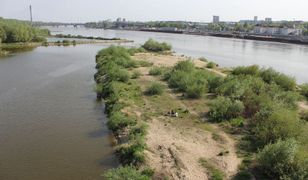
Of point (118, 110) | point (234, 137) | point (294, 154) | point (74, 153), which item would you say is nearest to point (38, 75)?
point (118, 110)

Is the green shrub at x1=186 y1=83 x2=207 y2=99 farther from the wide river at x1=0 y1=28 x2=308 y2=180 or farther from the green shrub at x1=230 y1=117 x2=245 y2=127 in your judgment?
the wide river at x1=0 y1=28 x2=308 y2=180

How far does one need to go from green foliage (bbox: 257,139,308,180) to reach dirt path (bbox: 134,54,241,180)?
1417 millimetres

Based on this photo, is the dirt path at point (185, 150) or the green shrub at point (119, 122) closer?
the dirt path at point (185, 150)

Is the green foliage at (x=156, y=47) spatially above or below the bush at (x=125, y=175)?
above

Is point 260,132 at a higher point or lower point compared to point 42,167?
higher

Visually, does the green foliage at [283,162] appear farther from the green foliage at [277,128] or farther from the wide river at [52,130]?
the wide river at [52,130]

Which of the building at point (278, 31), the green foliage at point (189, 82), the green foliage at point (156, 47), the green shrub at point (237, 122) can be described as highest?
the building at point (278, 31)

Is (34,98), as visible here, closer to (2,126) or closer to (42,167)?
(2,126)

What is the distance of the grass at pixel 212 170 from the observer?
44.1 ft

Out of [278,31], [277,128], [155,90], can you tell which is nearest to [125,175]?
[277,128]

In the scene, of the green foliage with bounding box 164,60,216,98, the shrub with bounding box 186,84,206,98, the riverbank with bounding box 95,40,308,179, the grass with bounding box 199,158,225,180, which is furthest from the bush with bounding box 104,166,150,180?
the green foliage with bounding box 164,60,216,98

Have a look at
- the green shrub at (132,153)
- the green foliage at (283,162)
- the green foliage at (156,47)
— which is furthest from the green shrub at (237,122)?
the green foliage at (156,47)

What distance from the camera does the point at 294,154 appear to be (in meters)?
13.3

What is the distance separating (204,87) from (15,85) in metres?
19.7
